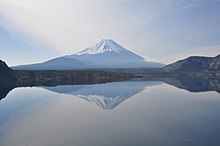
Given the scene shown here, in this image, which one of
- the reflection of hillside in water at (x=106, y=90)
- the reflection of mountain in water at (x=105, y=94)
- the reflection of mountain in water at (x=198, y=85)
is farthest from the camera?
the reflection of mountain in water at (x=198, y=85)

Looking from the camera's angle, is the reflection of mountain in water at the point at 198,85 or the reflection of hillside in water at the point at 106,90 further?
the reflection of mountain in water at the point at 198,85

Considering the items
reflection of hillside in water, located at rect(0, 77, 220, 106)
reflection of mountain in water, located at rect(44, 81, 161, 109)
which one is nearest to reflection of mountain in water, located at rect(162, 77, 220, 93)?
reflection of hillside in water, located at rect(0, 77, 220, 106)

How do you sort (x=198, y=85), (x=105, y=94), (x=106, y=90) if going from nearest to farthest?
(x=105, y=94)
(x=106, y=90)
(x=198, y=85)

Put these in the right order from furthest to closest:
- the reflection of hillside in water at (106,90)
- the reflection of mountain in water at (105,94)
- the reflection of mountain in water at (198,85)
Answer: the reflection of mountain in water at (198,85) < the reflection of hillside in water at (106,90) < the reflection of mountain in water at (105,94)

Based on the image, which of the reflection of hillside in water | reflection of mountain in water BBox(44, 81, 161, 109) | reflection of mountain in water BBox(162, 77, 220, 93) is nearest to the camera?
reflection of mountain in water BBox(44, 81, 161, 109)

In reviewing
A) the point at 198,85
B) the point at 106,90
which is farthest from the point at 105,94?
the point at 198,85

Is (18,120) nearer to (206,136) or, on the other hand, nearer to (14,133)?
(14,133)

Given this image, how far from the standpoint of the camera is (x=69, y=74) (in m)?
112

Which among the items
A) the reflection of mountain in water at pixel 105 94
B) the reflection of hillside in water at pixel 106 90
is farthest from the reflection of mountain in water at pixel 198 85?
the reflection of mountain in water at pixel 105 94

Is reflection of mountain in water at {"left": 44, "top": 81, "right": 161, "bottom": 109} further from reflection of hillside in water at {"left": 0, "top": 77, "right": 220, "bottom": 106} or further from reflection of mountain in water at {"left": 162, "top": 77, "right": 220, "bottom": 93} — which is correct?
reflection of mountain in water at {"left": 162, "top": 77, "right": 220, "bottom": 93}

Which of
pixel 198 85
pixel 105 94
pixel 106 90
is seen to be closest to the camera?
pixel 105 94

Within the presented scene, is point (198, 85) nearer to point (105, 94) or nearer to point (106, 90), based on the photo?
point (106, 90)

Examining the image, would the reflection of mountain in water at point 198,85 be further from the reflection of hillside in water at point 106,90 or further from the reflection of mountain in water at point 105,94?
the reflection of mountain in water at point 105,94

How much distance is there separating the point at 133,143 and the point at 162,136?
85.9 inches
